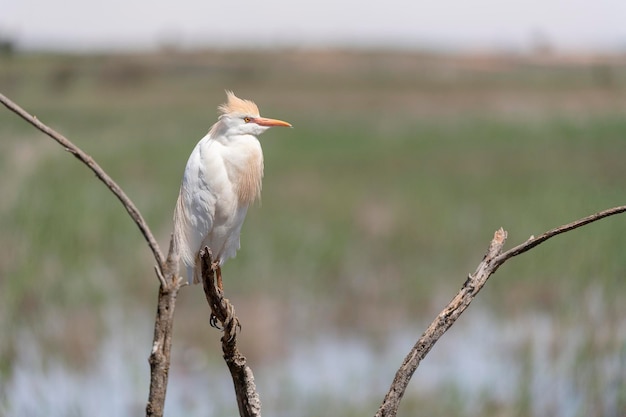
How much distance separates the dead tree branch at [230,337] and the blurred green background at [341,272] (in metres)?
3.19

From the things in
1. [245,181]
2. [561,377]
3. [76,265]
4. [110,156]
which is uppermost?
[110,156]

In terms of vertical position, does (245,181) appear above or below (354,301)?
below

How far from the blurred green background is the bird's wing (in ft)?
10.5

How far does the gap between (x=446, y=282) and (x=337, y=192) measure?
323 centimetres

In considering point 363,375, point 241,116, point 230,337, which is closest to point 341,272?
point 363,375

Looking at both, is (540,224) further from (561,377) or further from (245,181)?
(245,181)

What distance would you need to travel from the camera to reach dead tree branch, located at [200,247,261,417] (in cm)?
226

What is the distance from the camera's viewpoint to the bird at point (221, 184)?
6.82 feet

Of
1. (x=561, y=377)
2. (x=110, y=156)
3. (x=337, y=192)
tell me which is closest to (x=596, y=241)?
(x=561, y=377)

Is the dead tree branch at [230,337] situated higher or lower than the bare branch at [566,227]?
lower

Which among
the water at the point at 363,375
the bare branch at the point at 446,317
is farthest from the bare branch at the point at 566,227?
the water at the point at 363,375

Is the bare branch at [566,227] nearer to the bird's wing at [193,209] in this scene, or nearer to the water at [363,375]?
the bird's wing at [193,209]

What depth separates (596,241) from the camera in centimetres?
654

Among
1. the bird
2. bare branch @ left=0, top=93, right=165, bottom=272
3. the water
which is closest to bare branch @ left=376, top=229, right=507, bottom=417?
the bird
